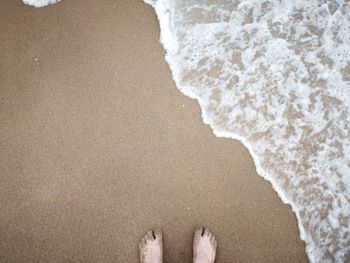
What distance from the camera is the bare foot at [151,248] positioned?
6.86ft

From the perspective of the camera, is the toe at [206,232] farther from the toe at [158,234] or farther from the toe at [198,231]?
the toe at [158,234]

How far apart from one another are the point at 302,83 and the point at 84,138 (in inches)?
62.2

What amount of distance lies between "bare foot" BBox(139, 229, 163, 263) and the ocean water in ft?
2.58

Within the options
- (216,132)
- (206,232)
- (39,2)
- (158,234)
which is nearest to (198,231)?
(206,232)

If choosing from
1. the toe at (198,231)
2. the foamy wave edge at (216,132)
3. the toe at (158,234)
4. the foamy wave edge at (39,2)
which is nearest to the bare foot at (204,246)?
the toe at (198,231)

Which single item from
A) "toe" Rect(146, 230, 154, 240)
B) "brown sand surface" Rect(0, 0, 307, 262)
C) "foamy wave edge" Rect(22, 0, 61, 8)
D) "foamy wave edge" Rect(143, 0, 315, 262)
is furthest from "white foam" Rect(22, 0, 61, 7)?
"toe" Rect(146, 230, 154, 240)

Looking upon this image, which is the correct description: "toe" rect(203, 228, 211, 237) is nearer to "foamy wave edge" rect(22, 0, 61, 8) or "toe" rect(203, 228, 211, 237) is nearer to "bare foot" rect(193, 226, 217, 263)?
"bare foot" rect(193, 226, 217, 263)

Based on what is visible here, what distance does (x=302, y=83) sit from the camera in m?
2.40

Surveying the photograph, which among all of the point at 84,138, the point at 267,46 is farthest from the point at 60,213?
the point at 267,46

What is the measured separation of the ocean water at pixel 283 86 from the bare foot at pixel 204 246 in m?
0.54

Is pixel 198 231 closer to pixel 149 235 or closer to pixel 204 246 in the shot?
pixel 204 246

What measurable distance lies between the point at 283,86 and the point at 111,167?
1.34m

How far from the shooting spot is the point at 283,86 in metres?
2.40

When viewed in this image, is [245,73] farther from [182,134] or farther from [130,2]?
[130,2]
